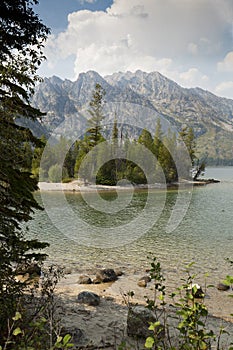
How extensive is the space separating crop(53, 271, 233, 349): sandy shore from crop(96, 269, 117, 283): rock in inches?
12.5

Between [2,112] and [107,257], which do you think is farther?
[107,257]

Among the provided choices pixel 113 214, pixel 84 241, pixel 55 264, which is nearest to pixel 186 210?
pixel 113 214

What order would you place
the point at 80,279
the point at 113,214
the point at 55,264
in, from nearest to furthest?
the point at 80,279 → the point at 55,264 → the point at 113,214

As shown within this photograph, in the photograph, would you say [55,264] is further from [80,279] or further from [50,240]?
[50,240]

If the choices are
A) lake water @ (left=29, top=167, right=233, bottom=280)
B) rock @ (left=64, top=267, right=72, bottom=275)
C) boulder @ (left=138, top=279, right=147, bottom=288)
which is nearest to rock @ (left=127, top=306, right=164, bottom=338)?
lake water @ (left=29, top=167, right=233, bottom=280)

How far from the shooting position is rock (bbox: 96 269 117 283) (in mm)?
16219

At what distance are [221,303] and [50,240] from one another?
1483 cm

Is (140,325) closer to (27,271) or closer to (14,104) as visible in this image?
(27,271)

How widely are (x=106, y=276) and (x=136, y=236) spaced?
10144 millimetres

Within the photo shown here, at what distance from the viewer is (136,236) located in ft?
86.0

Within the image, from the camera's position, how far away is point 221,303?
1366cm

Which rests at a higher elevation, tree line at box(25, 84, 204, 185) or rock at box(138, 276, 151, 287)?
tree line at box(25, 84, 204, 185)

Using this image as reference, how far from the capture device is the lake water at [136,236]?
19.5 metres

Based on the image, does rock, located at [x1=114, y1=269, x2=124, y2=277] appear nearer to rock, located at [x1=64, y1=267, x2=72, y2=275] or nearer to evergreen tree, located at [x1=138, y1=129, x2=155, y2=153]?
rock, located at [x1=64, y1=267, x2=72, y2=275]
